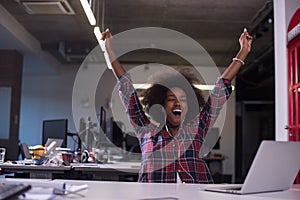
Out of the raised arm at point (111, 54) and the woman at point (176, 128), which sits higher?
the raised arm at point (111, 54)

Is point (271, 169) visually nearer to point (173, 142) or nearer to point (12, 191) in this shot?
point (173, 142)

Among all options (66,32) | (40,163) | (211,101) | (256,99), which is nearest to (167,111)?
(211,101)

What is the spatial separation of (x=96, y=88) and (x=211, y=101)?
23.7ft

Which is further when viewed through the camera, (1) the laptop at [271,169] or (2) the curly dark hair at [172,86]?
(2) the curly dark hair at [172,86]

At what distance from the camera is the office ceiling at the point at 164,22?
5586 millimetres

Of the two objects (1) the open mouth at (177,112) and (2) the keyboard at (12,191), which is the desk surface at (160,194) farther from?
(1) the open mouth at (177,112)

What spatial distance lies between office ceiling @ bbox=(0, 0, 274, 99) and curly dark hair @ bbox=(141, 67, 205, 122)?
3.04 metres

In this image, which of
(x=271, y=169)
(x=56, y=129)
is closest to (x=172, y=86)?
(x=271, y=169)

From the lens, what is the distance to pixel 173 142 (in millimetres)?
1888

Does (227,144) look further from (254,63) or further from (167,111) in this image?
(167,111)

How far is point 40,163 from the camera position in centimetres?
360

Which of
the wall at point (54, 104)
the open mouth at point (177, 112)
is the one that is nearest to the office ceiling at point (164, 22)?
the wall at point (54, 104)

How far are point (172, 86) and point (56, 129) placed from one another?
2.76 m

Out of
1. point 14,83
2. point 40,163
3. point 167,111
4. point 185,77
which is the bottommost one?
point 40,163
